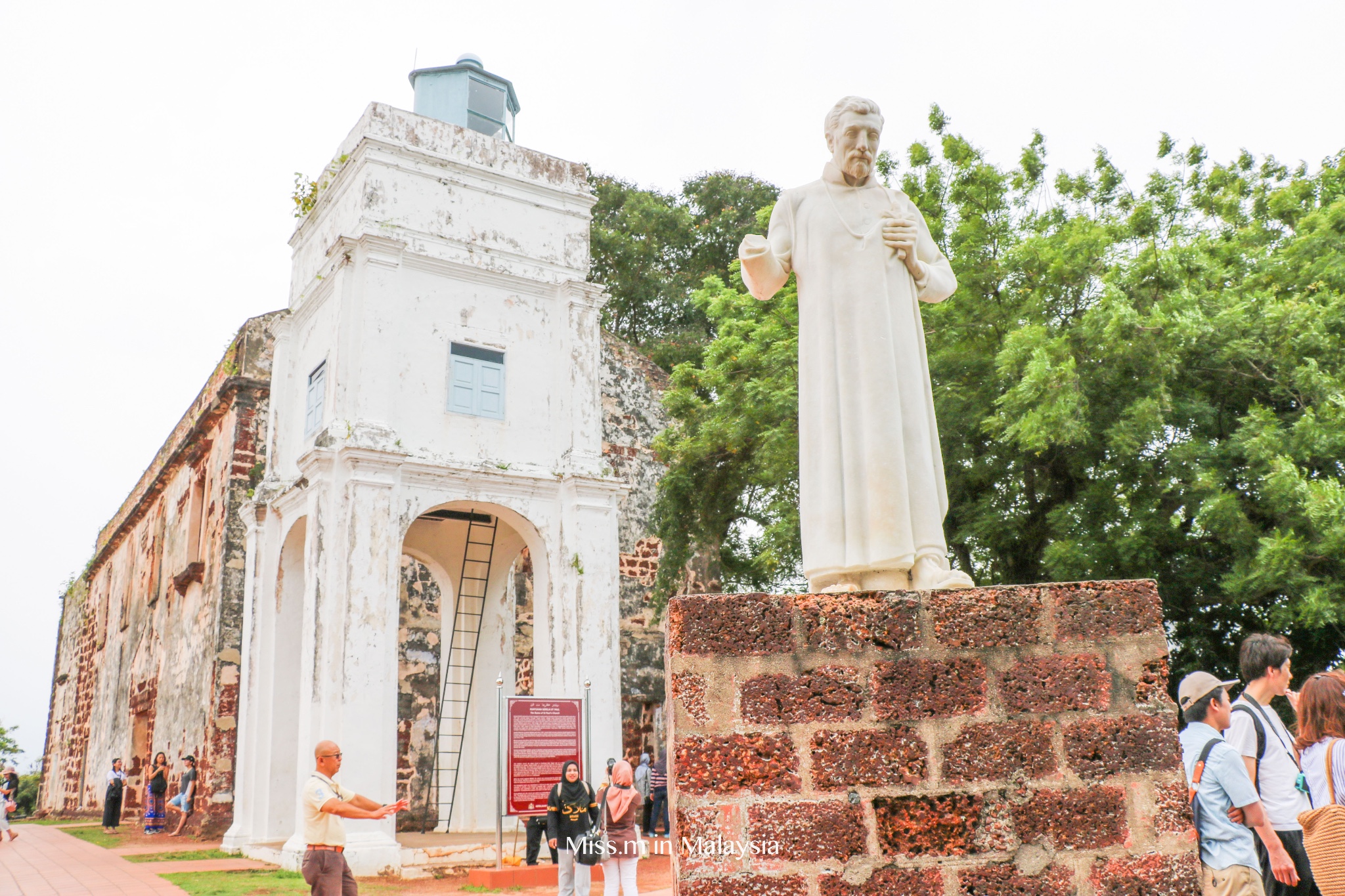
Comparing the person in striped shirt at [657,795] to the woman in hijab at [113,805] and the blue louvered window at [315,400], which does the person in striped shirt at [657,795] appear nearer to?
the blue louvered window at [315,400]

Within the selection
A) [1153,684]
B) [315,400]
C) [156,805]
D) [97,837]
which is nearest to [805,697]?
[1153,684]

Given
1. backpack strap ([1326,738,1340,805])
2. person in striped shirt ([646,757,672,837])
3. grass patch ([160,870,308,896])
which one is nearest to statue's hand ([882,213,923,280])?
backpack strap ([1326,738,1340,805])

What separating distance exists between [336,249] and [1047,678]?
990 centimetres

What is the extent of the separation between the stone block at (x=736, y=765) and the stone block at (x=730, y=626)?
0.24 meters

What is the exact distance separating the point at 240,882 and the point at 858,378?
8137mm

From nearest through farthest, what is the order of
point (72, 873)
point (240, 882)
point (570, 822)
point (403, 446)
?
point (570, 822), point (240, 882), point (72, 873), point (403, 446)

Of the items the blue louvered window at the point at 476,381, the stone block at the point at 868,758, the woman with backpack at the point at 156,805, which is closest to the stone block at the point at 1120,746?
the stone block at the point at 868,758

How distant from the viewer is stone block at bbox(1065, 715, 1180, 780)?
9.64 ft

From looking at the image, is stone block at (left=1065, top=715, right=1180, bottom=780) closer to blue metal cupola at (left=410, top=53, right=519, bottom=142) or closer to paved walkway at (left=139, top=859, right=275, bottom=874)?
paved walkway at (left=139, top=859, right=275, bottom=874)

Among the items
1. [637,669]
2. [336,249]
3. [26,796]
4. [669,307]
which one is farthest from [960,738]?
[26,796]

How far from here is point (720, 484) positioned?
14016 millimetres

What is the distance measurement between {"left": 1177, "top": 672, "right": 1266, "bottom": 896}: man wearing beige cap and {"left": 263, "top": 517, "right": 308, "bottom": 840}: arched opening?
9199 mm

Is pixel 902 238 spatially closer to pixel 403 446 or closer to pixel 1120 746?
pixel 1120 746

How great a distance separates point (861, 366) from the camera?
3.55 metres
